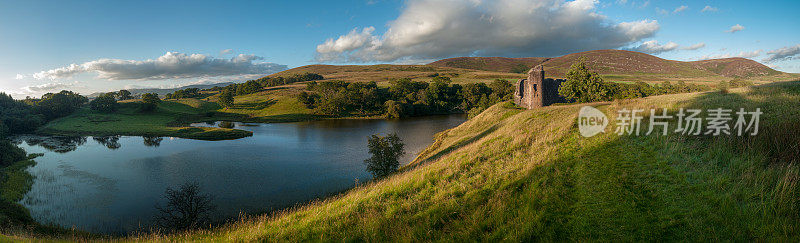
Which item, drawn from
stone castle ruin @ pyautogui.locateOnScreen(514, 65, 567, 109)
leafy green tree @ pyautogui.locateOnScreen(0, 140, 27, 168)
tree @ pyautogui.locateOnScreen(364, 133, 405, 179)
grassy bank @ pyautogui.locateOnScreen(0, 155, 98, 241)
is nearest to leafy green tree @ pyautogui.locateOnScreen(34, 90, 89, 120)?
leafy green tree @ pyautogui.locateOnScreen(0, 140, 27, 168)

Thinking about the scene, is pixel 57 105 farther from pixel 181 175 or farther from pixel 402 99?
pixel 402 99

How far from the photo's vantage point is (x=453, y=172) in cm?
1065

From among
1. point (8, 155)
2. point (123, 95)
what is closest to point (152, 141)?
point (8, 155)

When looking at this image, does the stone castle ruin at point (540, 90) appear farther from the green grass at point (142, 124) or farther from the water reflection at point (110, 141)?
the water reflection at point (110, 141)

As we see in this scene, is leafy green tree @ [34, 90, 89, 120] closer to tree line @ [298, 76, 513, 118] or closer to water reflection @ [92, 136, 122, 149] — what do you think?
water reflection @ [92, 136, 122, 149]

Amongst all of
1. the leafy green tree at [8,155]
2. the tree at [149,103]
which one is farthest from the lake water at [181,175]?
the tree at [149,103]

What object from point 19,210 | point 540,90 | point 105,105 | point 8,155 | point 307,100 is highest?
point 307,100

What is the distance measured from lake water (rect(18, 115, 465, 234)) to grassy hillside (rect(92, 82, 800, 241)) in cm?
1410

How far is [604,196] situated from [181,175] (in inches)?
1355

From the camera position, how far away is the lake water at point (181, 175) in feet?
64.0

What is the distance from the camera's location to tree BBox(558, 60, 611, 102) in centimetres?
3916

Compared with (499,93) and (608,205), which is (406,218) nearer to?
(608,205)

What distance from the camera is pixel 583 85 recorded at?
3981 centimetres

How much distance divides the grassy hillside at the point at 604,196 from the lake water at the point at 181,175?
1410 cm
